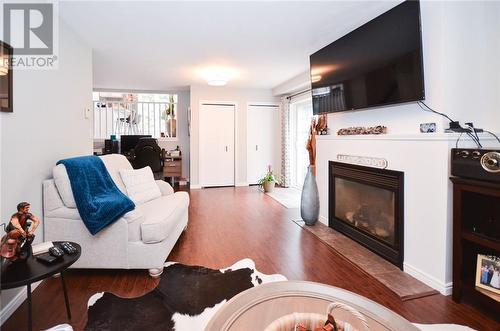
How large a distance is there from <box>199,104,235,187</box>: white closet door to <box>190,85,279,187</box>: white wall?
12cm

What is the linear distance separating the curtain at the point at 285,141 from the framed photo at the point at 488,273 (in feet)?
14.8

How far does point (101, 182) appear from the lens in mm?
2412

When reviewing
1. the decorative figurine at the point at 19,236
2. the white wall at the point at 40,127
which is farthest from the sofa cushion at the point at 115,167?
the decorative figurine at the point at 19,236

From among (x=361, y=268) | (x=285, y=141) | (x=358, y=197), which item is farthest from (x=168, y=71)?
(x=361, y=268)

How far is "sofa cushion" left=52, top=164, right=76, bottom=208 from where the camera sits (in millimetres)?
2152

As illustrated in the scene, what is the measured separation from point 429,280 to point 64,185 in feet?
9.50

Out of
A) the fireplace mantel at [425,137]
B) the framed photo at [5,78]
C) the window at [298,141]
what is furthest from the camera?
the window at [298,141]

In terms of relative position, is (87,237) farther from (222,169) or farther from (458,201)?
(222,169)

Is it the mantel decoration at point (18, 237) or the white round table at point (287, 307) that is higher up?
the mantel decoration at point (18, 237)

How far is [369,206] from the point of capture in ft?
9.34

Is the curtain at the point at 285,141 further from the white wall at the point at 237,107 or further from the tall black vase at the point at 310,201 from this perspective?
the tall black vase at the point at 310,201

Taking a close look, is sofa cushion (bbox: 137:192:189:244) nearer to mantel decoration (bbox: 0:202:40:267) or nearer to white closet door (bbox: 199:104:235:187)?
mantel decoration (bbox: 0:202:40:267)

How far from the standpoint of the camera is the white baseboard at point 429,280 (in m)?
1.98

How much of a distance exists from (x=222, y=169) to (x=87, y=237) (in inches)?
172
